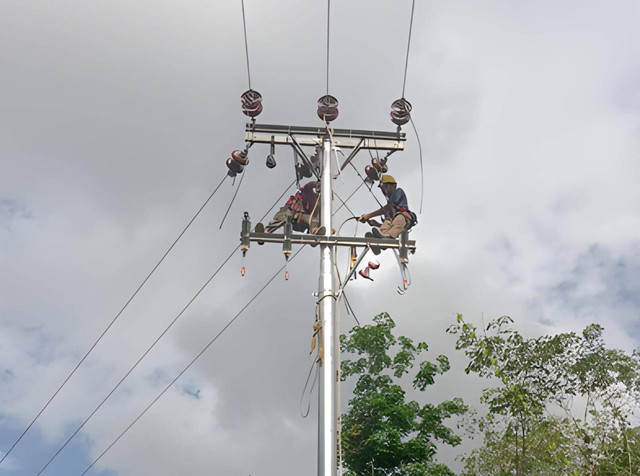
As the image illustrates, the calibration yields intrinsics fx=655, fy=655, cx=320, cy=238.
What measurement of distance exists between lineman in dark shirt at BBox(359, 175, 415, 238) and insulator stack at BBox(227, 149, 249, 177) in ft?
7.01

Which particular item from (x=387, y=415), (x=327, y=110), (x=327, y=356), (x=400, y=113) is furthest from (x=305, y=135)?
(x=387, y=415)

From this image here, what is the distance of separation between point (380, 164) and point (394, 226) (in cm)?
152

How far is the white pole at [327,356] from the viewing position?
297 inches

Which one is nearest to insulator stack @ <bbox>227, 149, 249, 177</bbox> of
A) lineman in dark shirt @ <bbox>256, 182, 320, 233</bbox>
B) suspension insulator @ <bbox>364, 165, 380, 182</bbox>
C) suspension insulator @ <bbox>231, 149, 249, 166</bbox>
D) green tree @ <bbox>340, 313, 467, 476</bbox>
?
suspension insulator @ <bbox>231, 149, 249, 166</bbox>

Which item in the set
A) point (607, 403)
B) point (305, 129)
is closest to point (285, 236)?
point (305, 129)

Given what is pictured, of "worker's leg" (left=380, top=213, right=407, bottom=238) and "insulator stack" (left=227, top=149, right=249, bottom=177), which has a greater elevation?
"insulator stack" (left=227, top=149, right=249, bottom=177)


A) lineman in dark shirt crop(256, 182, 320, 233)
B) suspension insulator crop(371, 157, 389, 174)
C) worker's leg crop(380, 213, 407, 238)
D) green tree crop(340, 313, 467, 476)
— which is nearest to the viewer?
worker's leg crop(380, 213, 407, 238)

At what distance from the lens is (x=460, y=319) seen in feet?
50.5

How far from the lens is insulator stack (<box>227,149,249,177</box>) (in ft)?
34.2

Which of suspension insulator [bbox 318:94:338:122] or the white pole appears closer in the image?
the white pole

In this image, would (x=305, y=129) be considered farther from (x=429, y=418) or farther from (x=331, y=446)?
(x=429, y=418)

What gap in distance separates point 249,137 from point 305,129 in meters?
0.87

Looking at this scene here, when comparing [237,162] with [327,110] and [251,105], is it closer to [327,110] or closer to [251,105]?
[251,105]

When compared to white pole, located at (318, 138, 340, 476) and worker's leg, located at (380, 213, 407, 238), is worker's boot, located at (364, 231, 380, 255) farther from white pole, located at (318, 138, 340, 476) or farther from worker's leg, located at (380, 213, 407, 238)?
white pole, located at (318, 138, 340, 476)
